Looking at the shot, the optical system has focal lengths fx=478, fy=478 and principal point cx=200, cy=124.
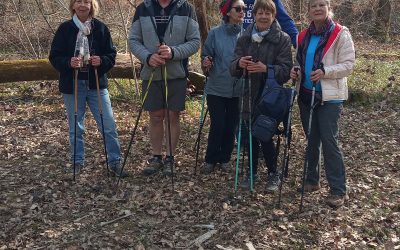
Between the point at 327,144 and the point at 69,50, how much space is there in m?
3.19

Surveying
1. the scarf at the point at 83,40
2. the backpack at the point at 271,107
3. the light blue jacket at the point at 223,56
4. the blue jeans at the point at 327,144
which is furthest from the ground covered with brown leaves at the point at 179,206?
the scarf at the point at 83,40

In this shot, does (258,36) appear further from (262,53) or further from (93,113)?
(93,113)

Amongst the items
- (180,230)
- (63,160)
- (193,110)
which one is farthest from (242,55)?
(193,110)

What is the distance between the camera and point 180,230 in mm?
4789

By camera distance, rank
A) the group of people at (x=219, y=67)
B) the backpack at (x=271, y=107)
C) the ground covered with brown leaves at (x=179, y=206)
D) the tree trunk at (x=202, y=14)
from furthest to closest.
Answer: the tree trunk at (x=202, y=14) < the backpack at (x=271, y=107) < the group of people at (x=219, y=67) < the ground covered with brown leaves at (x=179, y=206)

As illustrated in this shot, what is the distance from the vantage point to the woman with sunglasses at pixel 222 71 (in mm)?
5621

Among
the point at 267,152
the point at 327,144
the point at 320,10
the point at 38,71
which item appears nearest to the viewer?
the point at 320,10

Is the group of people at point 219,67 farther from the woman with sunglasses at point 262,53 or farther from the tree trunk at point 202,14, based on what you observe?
the tree trunk at point 202,14

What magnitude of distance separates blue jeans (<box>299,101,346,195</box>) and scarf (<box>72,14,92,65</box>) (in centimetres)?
255

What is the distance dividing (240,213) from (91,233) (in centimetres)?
156

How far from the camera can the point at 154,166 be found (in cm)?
609

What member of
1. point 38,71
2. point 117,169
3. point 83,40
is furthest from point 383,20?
point 83,40

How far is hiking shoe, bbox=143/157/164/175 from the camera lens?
19.9 feet

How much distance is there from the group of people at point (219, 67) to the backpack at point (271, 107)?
0.12 metres
